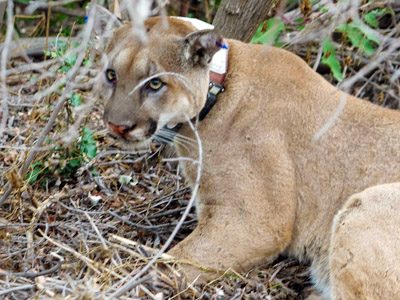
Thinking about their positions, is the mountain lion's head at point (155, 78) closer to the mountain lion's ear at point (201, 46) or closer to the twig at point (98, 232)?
the mountain lion's ear at point (201, 46)

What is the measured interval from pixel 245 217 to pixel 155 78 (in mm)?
1045

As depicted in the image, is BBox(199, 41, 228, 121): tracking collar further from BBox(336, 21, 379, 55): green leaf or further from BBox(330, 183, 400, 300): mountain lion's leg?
BBox(336, 21, 379, 55): green leaf

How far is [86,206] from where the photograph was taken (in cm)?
464

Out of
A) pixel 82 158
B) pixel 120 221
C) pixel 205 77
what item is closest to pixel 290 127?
pixel 205 77

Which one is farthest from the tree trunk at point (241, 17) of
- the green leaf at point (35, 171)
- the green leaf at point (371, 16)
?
the green leaf at point (35, 171)

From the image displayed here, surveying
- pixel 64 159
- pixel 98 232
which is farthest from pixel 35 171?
pixel 98 232

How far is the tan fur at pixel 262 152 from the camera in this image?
12.9 ft

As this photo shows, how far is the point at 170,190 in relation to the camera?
4867 millimetres

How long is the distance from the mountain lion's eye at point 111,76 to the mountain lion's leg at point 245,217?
90 centimetres

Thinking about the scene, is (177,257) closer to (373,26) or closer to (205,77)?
(205,77)

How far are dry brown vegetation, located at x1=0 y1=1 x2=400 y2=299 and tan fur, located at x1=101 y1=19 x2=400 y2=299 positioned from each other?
0.21 meters

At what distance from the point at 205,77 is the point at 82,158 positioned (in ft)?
4.36

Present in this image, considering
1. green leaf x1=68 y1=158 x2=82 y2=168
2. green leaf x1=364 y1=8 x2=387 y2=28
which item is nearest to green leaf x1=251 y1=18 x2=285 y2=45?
green leaf x1=364 y1=8 x2=387 y2=28

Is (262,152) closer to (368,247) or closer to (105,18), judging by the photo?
(368,247)
